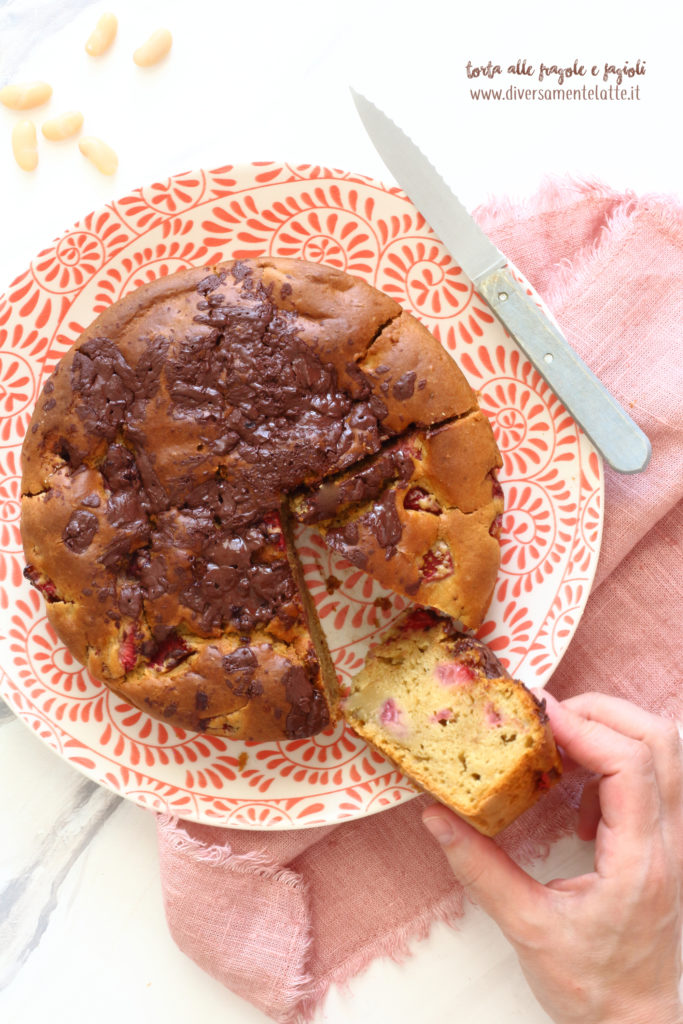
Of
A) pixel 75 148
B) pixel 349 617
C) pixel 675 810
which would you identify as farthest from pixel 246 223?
pixel 675 810

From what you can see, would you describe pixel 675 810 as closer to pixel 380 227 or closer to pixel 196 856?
pixel 196 856

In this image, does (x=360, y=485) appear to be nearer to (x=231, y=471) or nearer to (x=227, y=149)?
(x=231, y=471)

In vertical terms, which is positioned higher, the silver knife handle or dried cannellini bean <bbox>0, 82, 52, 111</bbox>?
dried cannellini bean <bbox>0, 82, 52, 111</bbox>

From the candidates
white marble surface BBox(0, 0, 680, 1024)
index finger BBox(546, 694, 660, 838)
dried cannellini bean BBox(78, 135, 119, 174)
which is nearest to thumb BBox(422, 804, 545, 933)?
index finger BBox(546, 694, 660, 838)

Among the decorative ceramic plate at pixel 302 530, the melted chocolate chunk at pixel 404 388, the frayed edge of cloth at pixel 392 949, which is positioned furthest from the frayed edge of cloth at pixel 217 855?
the melted chocolate chunk at pixel 404 388

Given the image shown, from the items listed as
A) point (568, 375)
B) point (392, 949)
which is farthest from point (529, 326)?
point (392, 949)

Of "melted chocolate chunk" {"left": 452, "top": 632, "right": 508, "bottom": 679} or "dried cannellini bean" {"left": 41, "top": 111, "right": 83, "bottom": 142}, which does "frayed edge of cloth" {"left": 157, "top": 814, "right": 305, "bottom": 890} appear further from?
"dried cannellini bean" {"left": 41, "top": 111, "right": 83, "bottom": 142}

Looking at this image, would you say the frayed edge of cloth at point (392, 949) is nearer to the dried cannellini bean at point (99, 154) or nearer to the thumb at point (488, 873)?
the thumb at point (488, 873)
